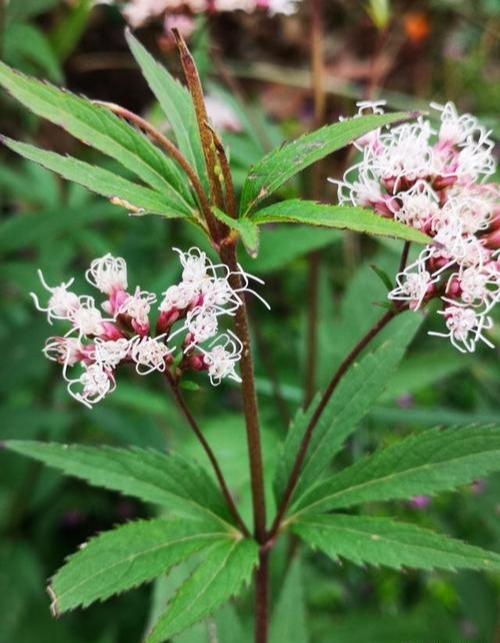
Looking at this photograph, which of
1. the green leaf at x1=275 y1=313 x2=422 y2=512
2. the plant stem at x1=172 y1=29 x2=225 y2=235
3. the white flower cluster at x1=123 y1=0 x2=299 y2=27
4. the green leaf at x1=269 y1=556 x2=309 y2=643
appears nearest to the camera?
the plant stem at x1=172 y1=29 x2=225 y2=235

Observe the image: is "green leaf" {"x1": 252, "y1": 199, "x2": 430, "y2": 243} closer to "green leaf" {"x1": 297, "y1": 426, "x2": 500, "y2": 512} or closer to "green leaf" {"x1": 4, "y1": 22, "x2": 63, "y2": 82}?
"green leaf" {"x1": 297, "y1": 426, "x2": 500, "y2": 512}

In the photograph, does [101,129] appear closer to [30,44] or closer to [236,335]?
[236,335]

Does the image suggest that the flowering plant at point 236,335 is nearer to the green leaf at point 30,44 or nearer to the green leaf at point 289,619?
the green leaf at point 289,619

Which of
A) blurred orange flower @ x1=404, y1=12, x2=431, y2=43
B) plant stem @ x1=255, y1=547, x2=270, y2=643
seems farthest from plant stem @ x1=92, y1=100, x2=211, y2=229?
blurred orange flower @ x1=404, y1=12, x2=431, y2=43

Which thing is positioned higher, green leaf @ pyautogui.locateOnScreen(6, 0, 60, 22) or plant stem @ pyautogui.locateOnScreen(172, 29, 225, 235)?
green leaf @ pyautogui.locateOnScreen(6, 0, 60, 22)

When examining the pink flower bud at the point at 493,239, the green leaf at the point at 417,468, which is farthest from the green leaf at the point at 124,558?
the pink flower bud at the point at 493,239

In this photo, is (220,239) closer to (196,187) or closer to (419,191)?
(196,187)
